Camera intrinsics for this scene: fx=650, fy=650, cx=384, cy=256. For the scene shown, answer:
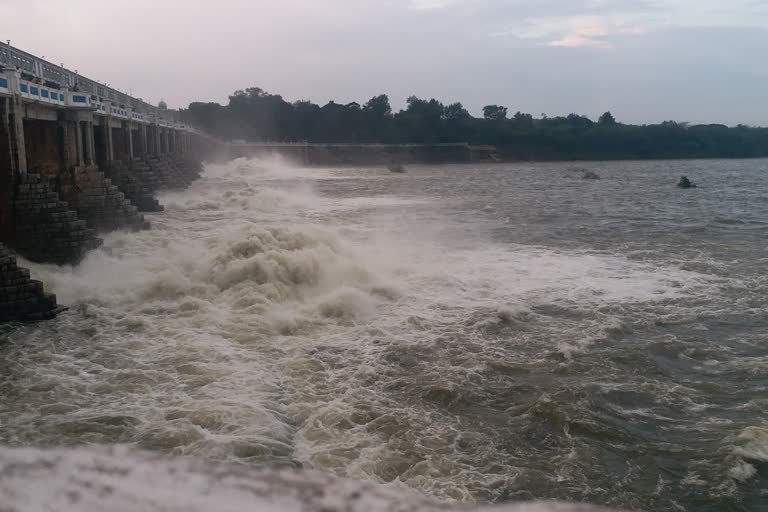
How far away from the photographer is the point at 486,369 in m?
9.59

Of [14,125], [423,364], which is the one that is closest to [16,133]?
[14,125]

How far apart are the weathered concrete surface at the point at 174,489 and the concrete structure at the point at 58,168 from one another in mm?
11665

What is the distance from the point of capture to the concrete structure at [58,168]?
48.8ft

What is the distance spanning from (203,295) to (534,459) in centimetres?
836

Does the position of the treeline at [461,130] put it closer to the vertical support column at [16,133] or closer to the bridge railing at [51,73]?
the bridge railing at [51,73]


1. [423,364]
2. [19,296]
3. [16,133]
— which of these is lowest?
[423,364]

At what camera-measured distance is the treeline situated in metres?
99.7

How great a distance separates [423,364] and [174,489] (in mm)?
8615


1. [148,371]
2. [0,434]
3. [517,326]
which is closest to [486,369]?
[517,326]

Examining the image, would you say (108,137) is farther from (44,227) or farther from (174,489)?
(174,489)

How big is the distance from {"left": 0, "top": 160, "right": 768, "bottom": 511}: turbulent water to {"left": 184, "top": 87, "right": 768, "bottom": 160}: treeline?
82.4 metres

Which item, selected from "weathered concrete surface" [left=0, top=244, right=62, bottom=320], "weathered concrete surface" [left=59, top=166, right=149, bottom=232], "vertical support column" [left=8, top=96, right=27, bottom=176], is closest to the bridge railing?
"vertical support column" [left=8, top=96, right=27, bottom=176]

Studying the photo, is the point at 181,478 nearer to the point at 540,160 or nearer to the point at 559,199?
the point at 559,199

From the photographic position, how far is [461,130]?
4013 inches
